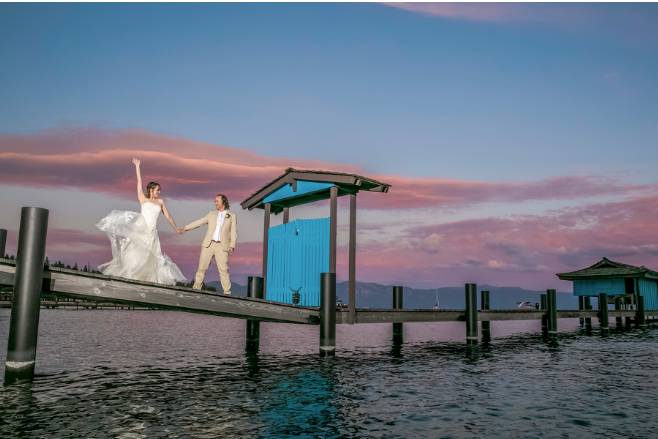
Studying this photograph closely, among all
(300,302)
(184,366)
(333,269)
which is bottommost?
(184,366)

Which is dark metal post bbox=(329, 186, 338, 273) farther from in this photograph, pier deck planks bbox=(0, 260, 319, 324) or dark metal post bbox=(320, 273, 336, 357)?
pier deck planks bbox=(0, 260, 319, 324)

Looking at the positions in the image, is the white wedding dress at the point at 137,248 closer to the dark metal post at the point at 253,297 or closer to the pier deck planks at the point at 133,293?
the pier deck planks at the point at 133,293

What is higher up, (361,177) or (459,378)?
(361,177)

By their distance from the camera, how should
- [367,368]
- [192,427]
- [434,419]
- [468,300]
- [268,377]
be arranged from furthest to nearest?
[468,300] → [367,368] → [268,377] → [434,419] → [192,427]

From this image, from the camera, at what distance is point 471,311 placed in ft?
59.4

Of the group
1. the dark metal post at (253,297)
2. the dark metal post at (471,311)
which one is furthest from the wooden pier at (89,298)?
the dark metal post at (471,311)

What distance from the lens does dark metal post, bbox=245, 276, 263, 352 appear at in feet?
46.7

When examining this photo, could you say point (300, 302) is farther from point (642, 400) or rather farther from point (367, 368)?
point (642, 400)

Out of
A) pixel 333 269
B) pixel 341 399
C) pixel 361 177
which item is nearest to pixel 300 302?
pixel 333 269

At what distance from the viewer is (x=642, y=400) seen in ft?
27.5

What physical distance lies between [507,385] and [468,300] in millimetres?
8643

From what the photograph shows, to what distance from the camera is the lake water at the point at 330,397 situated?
20.6 feet

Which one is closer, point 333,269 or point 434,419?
point 434,419

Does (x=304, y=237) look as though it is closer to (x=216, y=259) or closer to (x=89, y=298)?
(x=216, y=259)
